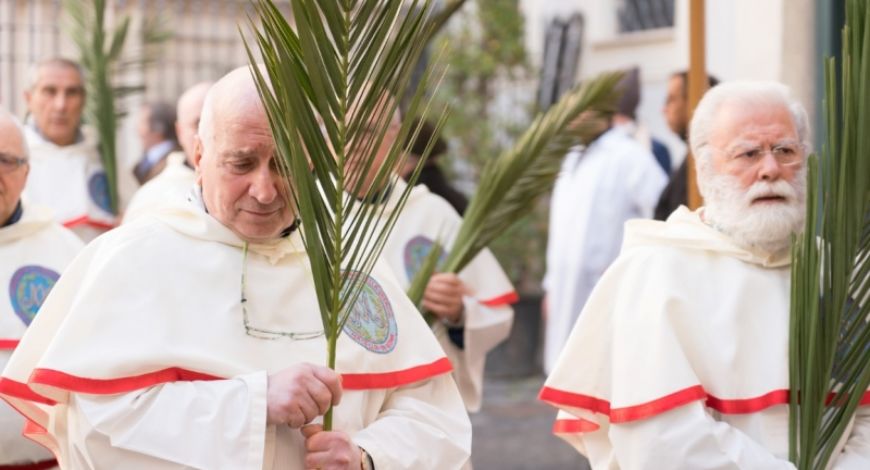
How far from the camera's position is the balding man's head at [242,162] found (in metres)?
3.47

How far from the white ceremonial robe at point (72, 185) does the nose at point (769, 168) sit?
150 inches

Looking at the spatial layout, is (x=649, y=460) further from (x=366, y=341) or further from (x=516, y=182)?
(x=516, y=182)

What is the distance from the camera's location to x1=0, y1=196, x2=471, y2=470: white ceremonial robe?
3.32m

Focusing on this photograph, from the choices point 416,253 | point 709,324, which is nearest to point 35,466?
point 416,253

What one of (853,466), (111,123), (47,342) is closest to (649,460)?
(853,466)

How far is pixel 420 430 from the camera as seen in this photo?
12.0 feet

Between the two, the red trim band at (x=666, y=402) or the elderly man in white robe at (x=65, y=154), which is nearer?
the red trim band at (x=666, y=402)

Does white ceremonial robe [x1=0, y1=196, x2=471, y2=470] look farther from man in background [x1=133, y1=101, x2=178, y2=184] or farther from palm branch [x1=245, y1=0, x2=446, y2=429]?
man in background [x1=133, y1=101, x2=178, y2=184]

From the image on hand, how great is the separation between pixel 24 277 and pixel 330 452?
165cm

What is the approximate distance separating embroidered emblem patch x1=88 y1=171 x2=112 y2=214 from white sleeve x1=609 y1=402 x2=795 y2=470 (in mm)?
4052

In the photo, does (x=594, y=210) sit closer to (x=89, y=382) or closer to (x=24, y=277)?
(x=24, y=277)

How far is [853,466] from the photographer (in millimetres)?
3957

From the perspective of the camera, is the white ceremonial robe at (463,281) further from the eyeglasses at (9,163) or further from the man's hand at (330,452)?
the man's hand at (330,452)

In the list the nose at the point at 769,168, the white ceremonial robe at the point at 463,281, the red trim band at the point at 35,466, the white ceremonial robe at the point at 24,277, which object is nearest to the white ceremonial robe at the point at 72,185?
the white ceremonial robe at the point at 463,281
